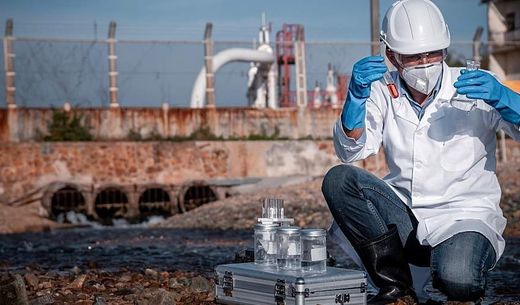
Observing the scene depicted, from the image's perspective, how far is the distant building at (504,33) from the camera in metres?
30.0

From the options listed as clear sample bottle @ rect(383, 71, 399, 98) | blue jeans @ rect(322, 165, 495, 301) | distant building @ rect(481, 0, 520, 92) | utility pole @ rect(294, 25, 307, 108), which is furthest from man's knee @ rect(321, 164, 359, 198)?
distant building @ rect(481, 0, 520, 92)

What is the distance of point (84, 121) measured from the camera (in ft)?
63.1

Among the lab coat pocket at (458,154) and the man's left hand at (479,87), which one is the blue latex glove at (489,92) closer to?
the man's left hand at (479,87)

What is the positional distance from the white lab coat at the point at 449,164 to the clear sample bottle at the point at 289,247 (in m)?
0.57

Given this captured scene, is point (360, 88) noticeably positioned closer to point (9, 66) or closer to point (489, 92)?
point (489, 92)

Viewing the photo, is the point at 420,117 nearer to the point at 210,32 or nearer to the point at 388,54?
the point at 388,54

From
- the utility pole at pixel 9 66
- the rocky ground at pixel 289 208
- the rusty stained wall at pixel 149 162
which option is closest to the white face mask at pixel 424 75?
the rocky ground at pixel 289 208

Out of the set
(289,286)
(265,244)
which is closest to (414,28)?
(265,244)

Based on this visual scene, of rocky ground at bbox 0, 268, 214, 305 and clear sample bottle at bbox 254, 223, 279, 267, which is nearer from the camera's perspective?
clear sample bottle at bbox 254, 223, 279, 267

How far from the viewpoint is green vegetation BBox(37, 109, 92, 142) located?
61.6ft

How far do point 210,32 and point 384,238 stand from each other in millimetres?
15809

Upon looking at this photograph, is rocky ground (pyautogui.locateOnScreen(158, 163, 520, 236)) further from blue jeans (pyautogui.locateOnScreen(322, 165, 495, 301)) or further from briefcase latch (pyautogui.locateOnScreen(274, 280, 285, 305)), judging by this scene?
briefcase latch (pyautogui.locateOnScreen(274, 280, 285, 305))

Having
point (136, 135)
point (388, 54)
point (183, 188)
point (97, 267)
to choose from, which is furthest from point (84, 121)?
point (388, 54)

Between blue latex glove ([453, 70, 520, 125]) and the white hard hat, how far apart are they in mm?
216
